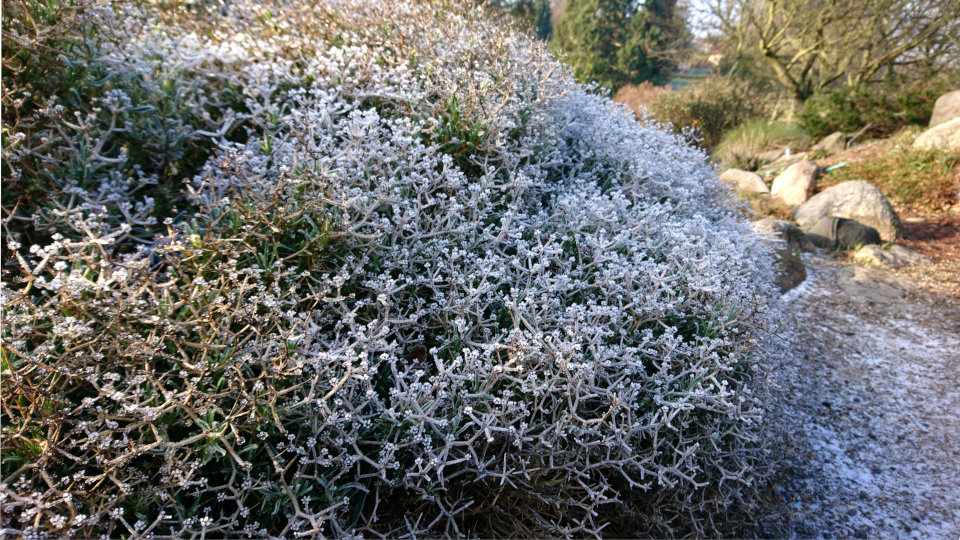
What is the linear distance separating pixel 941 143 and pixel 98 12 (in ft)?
33.1

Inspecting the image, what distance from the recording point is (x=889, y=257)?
5828 millimetres

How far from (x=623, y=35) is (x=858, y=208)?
44.4ft

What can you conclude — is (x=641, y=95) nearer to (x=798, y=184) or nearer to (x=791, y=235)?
(x=798, y=184)

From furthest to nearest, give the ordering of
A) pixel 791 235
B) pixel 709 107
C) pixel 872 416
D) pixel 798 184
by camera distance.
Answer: pixel 709 107 → pixel 798 184 → pixel 791 235 → pixel 872 416

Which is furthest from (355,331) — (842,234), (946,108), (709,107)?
(709,107)

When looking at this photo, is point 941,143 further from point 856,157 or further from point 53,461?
point 53,461

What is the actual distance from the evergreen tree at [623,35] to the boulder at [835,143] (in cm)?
812

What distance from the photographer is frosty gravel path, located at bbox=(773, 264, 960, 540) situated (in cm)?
257

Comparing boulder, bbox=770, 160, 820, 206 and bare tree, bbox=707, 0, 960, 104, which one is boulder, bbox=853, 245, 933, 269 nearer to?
boulder, bbox=770, 160, 820, 206

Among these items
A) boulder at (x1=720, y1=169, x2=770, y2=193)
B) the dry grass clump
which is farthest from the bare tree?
boulder at (x1=720, y1=169, x2=770, y2=193)

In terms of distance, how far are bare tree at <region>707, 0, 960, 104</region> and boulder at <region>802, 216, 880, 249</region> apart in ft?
20.1

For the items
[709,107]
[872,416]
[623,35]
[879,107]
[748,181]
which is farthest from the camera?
[623,35]

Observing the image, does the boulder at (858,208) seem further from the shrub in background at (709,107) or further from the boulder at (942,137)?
the shrub in background at (709,107)

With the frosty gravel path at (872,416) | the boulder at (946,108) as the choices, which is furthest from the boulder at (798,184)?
the frosty gravel path at (872,416)
